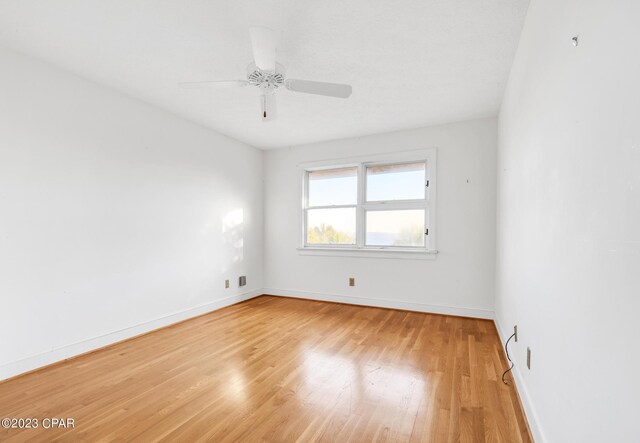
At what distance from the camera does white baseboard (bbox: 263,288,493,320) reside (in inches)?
145

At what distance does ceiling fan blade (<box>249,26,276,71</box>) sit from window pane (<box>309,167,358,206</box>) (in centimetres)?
265

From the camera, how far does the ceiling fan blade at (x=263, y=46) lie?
170 centimetres

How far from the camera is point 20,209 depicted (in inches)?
90.2

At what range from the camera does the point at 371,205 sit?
14.2ft

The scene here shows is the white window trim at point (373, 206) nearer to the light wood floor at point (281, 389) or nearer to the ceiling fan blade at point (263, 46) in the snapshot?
the light wood floor at point (281, 389)

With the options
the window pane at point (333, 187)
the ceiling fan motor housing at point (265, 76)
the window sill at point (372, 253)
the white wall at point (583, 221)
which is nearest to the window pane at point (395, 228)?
the window sill at point (372, 253)

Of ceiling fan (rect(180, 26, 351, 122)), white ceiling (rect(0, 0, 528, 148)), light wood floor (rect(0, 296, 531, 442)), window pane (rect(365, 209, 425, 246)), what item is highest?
white ceiling (rect(0, 0, 528, 148))

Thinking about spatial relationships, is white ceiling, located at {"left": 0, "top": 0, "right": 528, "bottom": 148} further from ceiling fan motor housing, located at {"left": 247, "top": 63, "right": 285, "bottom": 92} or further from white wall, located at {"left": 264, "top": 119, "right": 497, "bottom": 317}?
white wall, located at {"left": 264, "top": 119, "right": 497, "bottom": 317}

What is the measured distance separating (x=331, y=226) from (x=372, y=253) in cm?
79

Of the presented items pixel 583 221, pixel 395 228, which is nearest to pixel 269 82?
pixel 583 221

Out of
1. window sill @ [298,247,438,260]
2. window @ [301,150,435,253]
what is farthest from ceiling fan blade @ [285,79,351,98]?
window sill @ [298,247,438,260]

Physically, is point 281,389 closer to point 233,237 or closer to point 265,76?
point 265,76

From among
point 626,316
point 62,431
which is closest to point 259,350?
point 62,431

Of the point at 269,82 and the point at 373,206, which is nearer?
the point at 269,82
